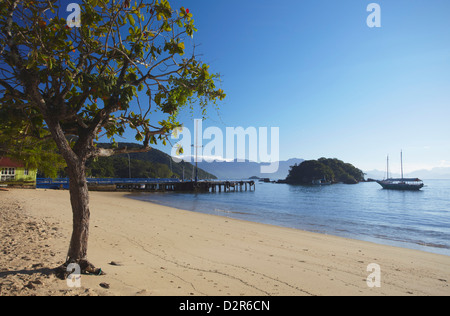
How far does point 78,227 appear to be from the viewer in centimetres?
407

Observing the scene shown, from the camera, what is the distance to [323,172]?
138 m

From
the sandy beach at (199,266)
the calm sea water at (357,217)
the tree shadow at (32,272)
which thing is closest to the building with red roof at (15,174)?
the calm sea water at (357,217)

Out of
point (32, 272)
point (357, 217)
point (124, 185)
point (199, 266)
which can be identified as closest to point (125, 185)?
point (124, 185)

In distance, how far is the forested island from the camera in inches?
5482

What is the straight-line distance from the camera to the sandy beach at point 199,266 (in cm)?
405

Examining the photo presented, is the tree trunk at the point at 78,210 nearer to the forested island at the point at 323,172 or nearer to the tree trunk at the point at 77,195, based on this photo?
the tree trunk at the point at 77,195

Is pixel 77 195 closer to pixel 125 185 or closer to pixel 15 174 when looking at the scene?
pixel 15 174

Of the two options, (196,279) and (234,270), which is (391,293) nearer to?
(234,270)

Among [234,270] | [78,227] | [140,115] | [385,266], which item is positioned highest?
[140,115]

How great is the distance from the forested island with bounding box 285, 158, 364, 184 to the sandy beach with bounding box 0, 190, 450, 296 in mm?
137619

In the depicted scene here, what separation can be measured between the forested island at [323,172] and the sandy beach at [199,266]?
5418 inches
